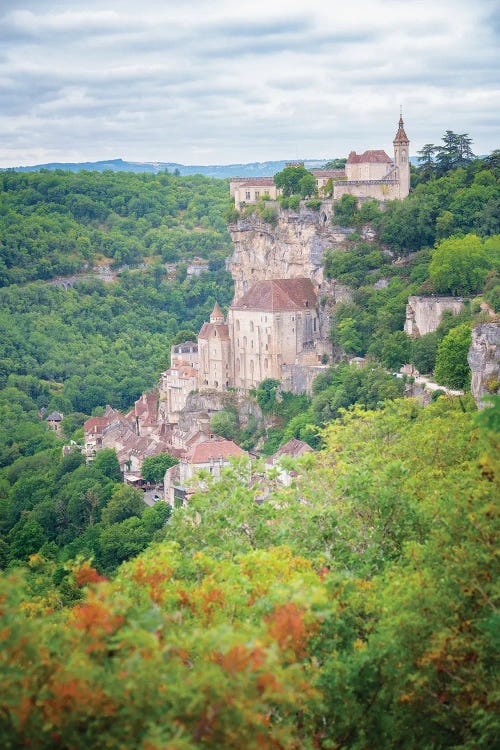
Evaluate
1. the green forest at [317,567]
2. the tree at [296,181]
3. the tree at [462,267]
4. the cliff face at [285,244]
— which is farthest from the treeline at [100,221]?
the tree at [462,267]

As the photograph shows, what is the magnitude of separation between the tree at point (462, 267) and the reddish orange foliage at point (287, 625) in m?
46.4

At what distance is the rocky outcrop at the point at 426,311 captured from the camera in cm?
6219

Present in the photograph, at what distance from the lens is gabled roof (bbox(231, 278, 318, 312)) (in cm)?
7081

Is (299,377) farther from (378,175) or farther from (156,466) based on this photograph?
(378,175)

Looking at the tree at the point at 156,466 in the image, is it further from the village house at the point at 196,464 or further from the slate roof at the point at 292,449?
the slate roof at the point at 292,449

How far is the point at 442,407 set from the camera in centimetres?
4519

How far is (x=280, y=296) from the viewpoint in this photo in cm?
7138

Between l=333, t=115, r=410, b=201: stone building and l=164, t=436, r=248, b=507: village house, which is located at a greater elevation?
l=333, t=115, r=410, b=201: stone building

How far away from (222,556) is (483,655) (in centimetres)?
970

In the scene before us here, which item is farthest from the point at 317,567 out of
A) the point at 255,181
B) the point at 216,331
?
the point at 255,181

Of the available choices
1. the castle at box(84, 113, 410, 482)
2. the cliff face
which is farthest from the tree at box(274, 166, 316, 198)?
the cliff face

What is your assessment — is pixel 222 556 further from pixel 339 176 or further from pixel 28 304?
pixel 28 304

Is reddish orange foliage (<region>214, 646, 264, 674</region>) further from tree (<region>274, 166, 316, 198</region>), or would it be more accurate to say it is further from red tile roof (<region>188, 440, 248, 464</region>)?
tree (<region>274, 166, 316, 198</region>)

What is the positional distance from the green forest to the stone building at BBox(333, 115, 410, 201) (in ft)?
5.99
